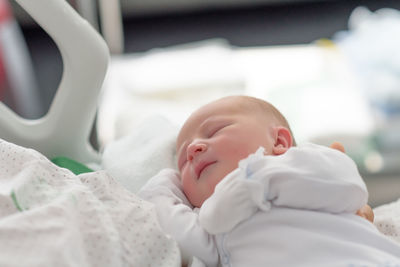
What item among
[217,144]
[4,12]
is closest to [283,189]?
[217,144]

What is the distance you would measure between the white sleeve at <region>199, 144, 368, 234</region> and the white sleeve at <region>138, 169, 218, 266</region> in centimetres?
4

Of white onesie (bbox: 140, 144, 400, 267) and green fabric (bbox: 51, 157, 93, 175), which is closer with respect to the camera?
white onesie (bbox: 140, 144, 400, 267)

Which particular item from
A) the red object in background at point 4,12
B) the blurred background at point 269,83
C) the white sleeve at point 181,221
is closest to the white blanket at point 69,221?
the white sleeve at point 181,221

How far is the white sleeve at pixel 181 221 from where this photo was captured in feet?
2.80

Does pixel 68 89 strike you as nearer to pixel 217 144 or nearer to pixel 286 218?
pixel 217 144

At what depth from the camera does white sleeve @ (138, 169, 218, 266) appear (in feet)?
2.80

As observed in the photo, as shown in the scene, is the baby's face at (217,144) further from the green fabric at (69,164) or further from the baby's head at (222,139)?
the green fabric at (69,164)

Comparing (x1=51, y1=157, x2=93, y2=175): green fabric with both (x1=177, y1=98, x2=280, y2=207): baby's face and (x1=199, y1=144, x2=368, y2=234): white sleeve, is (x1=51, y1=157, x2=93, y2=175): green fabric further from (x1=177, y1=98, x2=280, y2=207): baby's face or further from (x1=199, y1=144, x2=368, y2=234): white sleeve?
(x1=199, y1=144, x2=368, y2=234): white sleeve

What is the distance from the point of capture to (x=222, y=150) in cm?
92

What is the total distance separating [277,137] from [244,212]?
0.69 feet

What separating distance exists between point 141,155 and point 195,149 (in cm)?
22

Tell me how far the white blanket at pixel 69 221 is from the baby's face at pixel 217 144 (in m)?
0.11

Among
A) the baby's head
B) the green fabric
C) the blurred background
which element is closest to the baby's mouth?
the baby's head

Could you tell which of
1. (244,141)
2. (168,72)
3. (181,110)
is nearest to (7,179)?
(244,141)
